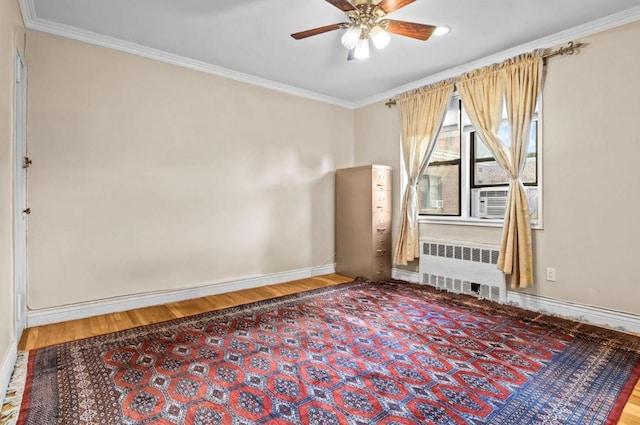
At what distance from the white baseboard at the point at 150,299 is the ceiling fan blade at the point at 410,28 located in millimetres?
3059

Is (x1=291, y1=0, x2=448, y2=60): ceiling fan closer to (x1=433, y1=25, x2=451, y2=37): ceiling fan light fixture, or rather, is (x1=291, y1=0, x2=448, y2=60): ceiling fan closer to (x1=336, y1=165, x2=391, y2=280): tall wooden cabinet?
(x1=433, y1=25, x2=451, y2=37): ceiling fan light fixture

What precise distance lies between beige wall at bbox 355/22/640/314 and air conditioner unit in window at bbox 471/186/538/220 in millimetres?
416

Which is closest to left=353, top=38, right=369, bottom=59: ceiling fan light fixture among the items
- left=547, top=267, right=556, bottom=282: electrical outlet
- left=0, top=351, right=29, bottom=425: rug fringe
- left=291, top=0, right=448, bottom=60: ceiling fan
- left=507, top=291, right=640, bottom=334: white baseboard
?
left=291, top=0, right=448, bottom=60: ceiling fan

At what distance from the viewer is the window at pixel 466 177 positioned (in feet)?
10.8

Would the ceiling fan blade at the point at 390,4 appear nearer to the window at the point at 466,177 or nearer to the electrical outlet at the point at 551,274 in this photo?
the window at the point at 466,177

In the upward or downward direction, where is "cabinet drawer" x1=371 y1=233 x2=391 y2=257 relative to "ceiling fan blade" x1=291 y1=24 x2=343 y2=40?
downward

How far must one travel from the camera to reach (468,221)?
3.69 m

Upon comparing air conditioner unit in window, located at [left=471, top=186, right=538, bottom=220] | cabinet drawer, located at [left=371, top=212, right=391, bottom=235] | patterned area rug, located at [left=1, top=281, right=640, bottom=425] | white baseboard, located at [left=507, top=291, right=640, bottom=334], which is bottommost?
patterned area rug, located at [left=1, top=281, right=640, bottom=425]

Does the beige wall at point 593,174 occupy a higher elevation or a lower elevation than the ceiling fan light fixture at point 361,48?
lower

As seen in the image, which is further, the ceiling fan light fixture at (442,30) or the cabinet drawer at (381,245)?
the cabinet drawer at (381,245)

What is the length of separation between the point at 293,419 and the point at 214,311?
177 centimetres

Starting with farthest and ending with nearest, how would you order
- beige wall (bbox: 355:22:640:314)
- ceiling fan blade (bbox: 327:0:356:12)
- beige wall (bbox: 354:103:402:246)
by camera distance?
1. beige wall (bbox: 354:103:402:246)
2. beige wall (bbox: 355:22:640:314)
3. ceiling fan blade (bbox: 327:0:356:12)

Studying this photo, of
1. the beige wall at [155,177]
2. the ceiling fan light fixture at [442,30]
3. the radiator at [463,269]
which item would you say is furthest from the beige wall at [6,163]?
the radiator at [463,269]

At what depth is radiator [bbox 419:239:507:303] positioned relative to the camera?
11.1ft
